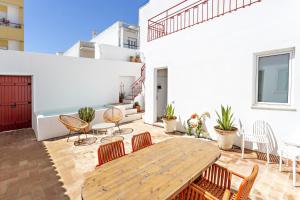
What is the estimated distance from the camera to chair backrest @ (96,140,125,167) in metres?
2.49

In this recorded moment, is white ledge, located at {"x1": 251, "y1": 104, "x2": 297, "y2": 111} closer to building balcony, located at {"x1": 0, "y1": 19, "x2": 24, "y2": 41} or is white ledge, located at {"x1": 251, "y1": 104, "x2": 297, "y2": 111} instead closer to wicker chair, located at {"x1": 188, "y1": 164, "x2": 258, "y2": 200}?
wicker chair, located at {"x1": 188, "y1": 164, "x2": 258, "y2": 200}

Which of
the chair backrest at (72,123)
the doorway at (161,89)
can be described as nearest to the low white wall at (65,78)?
the chair backrest at (72,123)

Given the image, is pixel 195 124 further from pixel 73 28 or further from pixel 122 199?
pixel 73 28

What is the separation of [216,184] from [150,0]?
1018cm

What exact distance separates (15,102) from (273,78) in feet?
31.2

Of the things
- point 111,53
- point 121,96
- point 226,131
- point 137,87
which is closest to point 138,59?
point 111,53

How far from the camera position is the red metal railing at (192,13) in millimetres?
5484

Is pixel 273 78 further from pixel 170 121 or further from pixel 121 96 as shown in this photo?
pixel 121 96

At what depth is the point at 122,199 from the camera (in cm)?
147

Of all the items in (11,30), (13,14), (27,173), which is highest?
(13,14)

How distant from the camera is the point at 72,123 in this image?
5.92 meters

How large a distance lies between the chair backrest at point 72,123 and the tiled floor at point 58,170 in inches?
21.9

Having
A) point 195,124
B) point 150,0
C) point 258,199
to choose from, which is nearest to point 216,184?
point 258,199

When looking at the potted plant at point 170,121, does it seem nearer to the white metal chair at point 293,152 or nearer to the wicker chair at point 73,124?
the wicker chair at point 73,124
